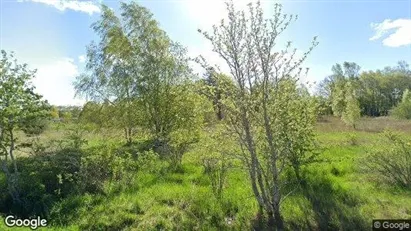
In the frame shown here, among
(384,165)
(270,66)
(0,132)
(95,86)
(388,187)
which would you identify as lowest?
(388,187)

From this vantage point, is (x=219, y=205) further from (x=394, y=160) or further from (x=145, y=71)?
(x=145, y=71)

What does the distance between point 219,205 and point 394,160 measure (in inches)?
218

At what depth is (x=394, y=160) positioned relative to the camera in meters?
10.4

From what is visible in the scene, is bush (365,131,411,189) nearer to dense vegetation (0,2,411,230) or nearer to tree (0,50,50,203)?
dense vegetation (0,2,411,230)

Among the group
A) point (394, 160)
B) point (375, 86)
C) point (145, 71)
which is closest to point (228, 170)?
point (394, 160)

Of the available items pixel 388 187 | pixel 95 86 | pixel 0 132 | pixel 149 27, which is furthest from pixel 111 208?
pixel 95 86

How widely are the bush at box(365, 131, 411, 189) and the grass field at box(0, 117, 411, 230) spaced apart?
304mm

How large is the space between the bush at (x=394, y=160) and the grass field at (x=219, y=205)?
0.30 meters

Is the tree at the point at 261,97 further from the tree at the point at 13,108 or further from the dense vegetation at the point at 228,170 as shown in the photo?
the tree at the point at 13,108

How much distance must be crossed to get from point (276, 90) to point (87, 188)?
7.06 m

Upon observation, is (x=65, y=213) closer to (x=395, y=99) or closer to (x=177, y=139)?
(x=177, y=139)

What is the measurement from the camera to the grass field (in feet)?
28.8

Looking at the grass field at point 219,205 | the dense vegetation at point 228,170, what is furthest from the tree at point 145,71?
the grass field at point 219,205

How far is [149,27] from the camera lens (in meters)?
19.8
